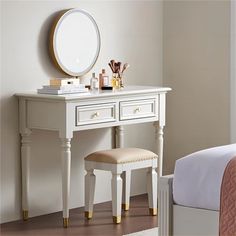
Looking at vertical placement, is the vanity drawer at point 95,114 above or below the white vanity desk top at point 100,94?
below

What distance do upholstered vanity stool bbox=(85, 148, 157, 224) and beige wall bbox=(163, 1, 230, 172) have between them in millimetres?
789

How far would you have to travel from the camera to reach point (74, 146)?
5418 millimetres

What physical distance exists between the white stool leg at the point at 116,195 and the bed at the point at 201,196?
1.18 meters

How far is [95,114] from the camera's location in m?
4.96

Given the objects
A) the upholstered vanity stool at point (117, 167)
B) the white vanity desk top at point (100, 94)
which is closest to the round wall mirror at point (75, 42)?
the white vanity desk top at point (100, 94)

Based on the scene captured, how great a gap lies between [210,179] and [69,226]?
163 centimetres

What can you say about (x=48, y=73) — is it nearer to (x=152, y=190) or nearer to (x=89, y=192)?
(x=89, y=192)

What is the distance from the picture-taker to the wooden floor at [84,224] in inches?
190

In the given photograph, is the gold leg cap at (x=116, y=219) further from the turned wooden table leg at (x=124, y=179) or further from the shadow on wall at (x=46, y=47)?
the shadow on wall at (x=46, y=47)

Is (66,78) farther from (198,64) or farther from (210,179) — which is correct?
(210,179)

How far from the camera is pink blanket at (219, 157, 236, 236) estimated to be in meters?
3.42

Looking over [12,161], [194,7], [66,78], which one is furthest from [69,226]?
[194,7]

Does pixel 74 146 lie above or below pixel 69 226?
above

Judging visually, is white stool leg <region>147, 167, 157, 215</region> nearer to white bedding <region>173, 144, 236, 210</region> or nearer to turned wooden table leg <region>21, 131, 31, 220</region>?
turned wooden table leg <region>21, 131, 31, 220</region>
